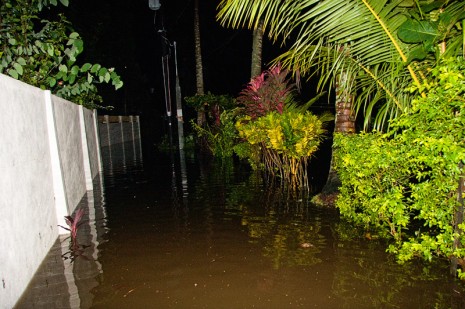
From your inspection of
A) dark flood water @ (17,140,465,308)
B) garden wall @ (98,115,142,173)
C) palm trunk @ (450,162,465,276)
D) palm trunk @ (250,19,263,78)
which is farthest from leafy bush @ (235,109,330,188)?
garden wall @ (98,115,142,173)

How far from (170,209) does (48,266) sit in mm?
2703

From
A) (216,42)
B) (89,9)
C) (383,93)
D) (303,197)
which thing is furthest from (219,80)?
(383,93)

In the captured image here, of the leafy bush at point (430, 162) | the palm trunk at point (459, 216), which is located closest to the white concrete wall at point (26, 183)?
the leafy bush at point (430, 162)

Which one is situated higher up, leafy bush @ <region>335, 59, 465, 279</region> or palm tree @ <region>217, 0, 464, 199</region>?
palm tree @ <region>217, 0, 464, 199</region>

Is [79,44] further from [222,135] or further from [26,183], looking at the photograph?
[222,135]

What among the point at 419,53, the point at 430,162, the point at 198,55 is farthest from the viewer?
the point at 198,55

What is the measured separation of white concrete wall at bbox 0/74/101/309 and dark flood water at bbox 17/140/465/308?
1.01 ft

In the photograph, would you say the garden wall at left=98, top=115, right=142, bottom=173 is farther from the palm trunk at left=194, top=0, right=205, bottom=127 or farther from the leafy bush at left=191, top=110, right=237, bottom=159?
the leafy bush at left=191, top=110, right=237, bottom=159

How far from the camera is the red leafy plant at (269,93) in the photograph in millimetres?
8566

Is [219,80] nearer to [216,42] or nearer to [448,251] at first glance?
[216,42]

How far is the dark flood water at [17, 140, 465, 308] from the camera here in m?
3.33

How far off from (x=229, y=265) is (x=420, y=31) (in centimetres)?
303

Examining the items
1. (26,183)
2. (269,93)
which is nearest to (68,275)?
(26,183)

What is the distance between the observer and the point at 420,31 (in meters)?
3.56
